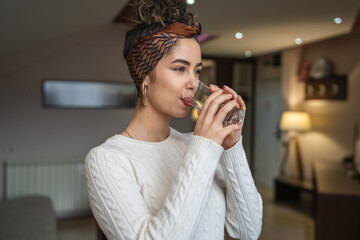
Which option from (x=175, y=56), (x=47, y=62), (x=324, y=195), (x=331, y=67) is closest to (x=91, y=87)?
(x=47, y=62)

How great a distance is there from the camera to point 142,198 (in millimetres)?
658

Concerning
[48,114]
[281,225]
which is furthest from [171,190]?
[48,114]

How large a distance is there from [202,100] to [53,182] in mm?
3599

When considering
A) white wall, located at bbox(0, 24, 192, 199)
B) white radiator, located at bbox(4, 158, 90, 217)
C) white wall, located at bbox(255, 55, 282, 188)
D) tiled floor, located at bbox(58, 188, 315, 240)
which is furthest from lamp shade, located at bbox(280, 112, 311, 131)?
white radiator, located at bbox(4, 158, 90, 217)

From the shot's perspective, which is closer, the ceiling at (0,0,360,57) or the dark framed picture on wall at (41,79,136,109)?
the ceiling at (0,0,360,57)

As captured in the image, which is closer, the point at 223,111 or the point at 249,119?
the point at 223,111

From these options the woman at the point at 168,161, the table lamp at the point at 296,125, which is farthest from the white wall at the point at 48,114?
the woman at the point at 168,161

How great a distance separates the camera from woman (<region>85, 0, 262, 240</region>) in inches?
23.2

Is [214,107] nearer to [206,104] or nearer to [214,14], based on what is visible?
[206,104]

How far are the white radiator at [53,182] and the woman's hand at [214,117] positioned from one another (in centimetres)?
353

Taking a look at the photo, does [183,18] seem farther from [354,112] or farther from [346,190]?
[354,112]

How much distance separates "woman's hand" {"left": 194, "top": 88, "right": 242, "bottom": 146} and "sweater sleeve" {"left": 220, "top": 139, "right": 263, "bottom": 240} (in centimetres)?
12

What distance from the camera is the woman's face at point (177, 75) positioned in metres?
0.68

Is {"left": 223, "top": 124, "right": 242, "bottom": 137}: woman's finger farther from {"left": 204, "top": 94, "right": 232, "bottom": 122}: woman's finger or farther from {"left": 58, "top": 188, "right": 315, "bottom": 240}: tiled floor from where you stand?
{"left": 58, "top": 188, "right": 315, "bottom": 240}: tiled floor
